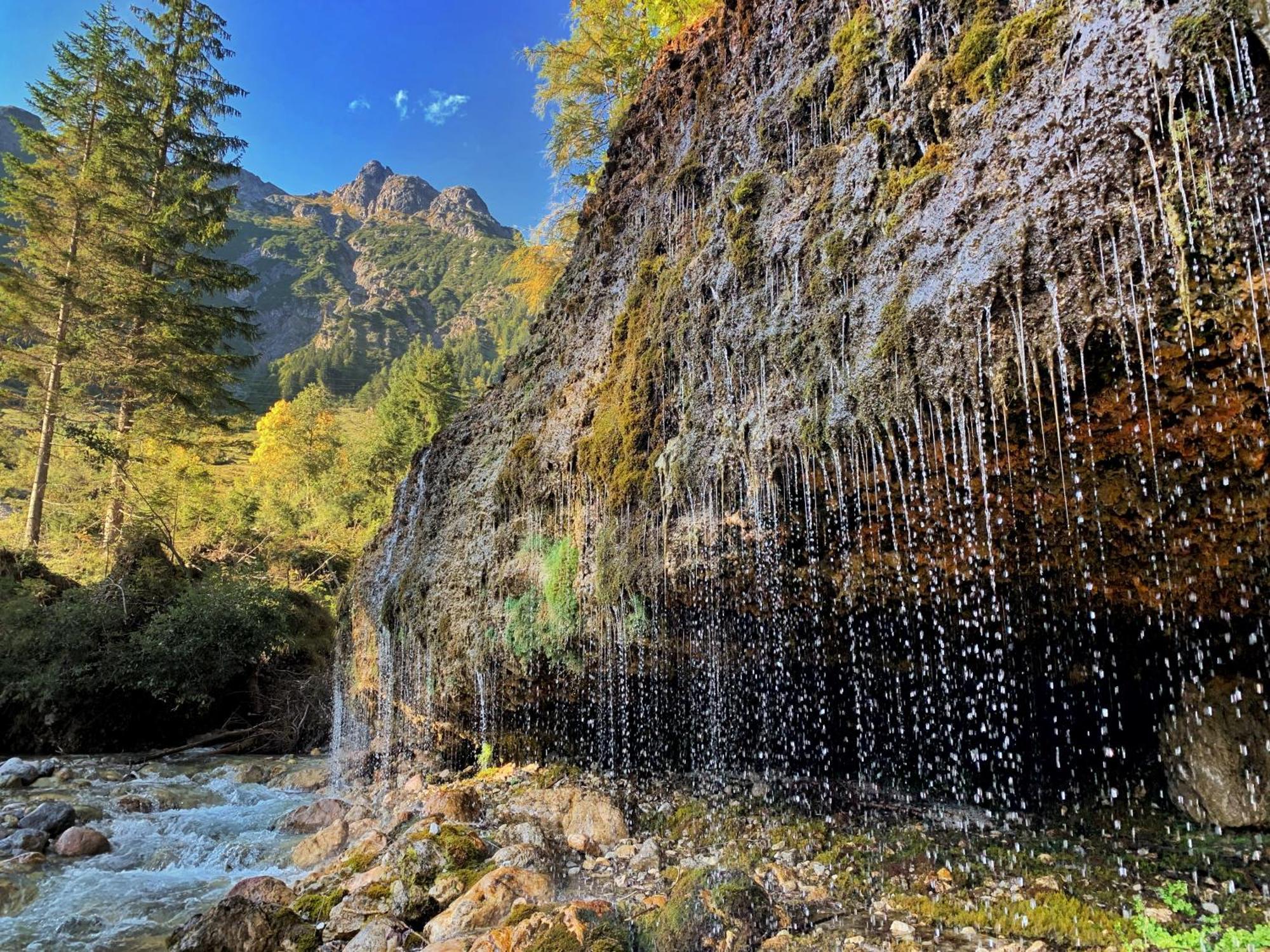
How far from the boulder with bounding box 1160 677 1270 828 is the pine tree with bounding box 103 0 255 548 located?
20.3 metres

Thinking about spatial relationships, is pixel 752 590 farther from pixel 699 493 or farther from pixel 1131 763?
pixel 1131 763

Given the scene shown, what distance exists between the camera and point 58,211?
16797 millimetres

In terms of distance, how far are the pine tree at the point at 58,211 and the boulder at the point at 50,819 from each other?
32.9ft

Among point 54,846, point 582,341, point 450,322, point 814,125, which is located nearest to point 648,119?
point 582,341

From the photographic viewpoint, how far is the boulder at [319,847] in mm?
6875

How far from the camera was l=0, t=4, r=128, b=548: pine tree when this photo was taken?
15.9 m

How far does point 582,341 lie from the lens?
7.84 metres

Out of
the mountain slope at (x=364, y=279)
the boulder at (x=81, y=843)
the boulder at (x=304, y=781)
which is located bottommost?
the boulder at (x=304, y=781)

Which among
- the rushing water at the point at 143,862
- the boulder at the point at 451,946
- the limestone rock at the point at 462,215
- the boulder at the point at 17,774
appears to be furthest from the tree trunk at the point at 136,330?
the limestone rock at the point at 462,215

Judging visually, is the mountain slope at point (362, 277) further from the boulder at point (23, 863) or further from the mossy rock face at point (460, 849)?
the mossy rock face at point (460, 849)

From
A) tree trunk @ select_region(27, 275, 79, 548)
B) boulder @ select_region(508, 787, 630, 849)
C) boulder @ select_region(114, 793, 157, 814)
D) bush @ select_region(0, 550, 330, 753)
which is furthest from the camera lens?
tree trunk @ select_region(27, 275, 79, 548)

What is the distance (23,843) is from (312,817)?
2.89m

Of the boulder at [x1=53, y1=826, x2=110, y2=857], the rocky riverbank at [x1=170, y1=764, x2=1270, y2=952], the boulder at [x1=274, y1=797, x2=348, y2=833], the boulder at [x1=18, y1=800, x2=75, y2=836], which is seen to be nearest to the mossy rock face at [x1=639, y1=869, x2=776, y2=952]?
the rocky riverbank at [x1=170, y1=764, x2=1270, y2=952]

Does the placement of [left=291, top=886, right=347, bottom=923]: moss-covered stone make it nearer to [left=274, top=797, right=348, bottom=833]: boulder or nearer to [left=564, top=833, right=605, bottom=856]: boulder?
[left=564, top=833, right=605, bottom=856]: boulder
